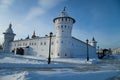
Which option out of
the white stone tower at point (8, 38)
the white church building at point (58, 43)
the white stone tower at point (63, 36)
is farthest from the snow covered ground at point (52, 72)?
the white stone tower at point (8, 38)

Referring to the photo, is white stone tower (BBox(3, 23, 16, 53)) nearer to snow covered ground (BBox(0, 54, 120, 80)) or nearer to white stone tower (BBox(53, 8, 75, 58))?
white stone tower (BBox(53, 8, 75, 58))

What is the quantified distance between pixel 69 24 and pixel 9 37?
3897 centimetres

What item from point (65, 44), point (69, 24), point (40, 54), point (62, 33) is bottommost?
point (40, 54)

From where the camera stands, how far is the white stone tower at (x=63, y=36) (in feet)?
153

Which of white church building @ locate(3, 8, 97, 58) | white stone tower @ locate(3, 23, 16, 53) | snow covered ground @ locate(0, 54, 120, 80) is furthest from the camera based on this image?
white stone tower @ locate(3, 23, 16, 53)

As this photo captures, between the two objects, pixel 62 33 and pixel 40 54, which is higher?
pixel 62 33

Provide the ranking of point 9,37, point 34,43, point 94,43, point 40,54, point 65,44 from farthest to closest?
1. point 94,43
2. point 9,37
3. point 34,43
4. point 40,54
5. point 65,44

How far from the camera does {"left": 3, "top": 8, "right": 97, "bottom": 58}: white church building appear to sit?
46.8m

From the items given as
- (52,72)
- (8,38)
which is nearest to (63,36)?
(52,72)

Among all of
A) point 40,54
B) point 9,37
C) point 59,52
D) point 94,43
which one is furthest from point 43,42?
point 94,43

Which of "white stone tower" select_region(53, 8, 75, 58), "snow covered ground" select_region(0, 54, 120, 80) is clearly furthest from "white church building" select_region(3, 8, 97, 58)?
"snow covered ground" select_region(0, 54, 120, 80)

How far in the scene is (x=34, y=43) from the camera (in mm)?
59969

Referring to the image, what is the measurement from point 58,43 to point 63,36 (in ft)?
9.76

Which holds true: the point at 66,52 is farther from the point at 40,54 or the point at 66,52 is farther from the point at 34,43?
the point at 34,43
